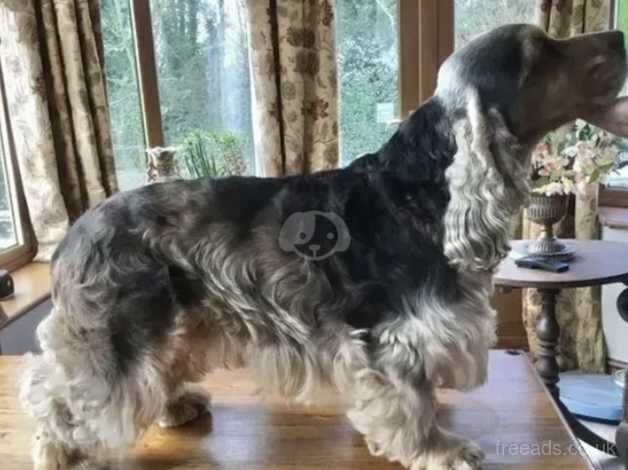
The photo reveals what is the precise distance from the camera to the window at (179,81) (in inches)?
106

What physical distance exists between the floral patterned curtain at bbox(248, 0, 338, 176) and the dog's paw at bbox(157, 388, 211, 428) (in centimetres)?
163

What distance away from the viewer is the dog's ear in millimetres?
981

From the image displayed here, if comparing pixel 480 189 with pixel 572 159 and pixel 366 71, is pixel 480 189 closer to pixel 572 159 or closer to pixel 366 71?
pixel 572 159

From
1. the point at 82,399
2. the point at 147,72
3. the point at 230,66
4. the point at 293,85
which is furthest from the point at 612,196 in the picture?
the point at 82,399

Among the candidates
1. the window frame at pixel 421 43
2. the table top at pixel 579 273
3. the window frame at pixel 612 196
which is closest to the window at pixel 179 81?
the window frame at pixel 421 43

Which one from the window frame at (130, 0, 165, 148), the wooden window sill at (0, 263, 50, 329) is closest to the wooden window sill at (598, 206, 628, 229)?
the window frame at (130, 0, 165, 148)

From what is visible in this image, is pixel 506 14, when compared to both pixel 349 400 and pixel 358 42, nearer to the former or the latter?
pixel 358 42

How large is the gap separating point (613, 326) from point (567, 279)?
38.2 inches

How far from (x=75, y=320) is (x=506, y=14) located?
8.09 feet

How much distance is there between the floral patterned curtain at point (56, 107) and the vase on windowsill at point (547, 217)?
1.56 metres

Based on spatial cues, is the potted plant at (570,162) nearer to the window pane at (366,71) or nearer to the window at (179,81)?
the window pane at (366,71)

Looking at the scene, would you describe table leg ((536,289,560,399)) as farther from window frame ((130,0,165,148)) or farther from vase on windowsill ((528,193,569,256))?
window frame ((130,0,165,148))

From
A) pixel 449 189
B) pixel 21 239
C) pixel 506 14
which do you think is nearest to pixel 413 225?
pixel 449 189

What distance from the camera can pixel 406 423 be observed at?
103 centimetres
